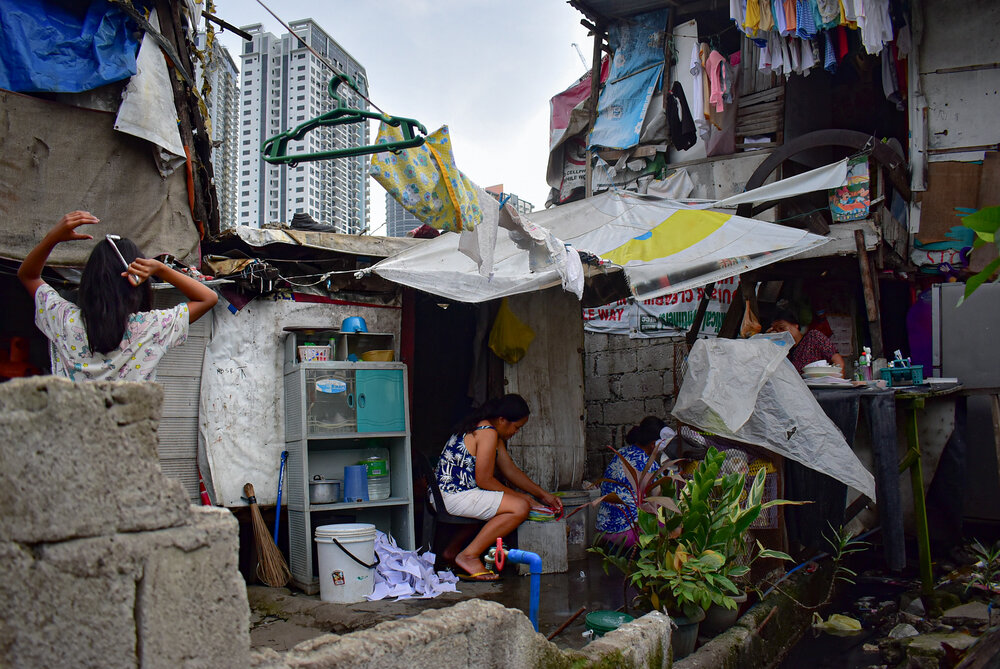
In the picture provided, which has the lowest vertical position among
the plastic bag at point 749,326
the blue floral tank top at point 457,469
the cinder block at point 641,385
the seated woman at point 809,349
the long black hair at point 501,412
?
the blue floral tank top at point 457,469

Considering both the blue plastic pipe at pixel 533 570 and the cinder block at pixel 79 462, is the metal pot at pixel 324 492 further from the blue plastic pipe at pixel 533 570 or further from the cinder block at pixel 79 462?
the cinder block at pixel 79 462

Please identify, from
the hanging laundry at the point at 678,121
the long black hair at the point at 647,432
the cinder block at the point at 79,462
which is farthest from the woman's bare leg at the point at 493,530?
the hanging laundry at the point at 678,121

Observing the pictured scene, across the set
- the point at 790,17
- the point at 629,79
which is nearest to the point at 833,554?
the point at 790,17

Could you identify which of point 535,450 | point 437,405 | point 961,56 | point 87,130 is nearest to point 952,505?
point 535,450

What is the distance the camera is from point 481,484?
5770mm

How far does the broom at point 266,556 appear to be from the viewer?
558 centimetres

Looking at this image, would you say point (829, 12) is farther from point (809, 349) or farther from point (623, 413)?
point (623, 413)

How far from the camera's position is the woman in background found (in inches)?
109

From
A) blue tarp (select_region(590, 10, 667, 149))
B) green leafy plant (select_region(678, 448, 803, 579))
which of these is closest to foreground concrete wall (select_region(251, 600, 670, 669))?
green leafy plant (select_region(678, 448, 803, 579))

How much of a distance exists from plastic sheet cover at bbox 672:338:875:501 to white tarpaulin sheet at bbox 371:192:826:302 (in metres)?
0.69

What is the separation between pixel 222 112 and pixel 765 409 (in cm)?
738

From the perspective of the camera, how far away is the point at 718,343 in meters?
5.56

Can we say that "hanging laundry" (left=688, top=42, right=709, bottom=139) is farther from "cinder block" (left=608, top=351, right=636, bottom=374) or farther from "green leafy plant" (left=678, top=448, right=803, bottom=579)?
A: "green leafy plant" (left=678, top=448, right=803, bottom=579)

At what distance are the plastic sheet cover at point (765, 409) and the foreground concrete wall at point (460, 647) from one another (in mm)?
2272
